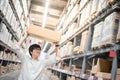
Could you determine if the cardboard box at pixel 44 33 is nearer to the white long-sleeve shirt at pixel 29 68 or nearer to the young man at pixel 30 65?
the young man at pixel 30 65

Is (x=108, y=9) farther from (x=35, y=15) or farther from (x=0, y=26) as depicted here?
(x=35, y=15)

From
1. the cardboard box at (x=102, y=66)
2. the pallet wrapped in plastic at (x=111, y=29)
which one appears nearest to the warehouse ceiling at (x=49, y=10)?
the cardboard box at (x=102, y=66)

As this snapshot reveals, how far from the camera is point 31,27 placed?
13.2 feet

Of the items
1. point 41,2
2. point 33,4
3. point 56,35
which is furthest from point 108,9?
point 33,4

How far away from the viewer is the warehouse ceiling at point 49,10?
1698cm

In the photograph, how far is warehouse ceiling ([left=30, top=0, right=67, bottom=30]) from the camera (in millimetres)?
16977

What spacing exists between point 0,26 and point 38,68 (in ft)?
12.4

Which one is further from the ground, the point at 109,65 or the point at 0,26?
the point at 0,26

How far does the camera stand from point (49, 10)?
18969 millimetres

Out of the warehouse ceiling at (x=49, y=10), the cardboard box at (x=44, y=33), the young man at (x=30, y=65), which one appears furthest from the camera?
the warehouse ceiling at (x=49, y=10)

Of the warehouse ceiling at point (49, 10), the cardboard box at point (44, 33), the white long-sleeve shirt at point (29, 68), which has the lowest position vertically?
the white long-sleeve shirt at point (29, 68)

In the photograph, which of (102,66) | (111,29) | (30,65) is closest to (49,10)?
(102,66)

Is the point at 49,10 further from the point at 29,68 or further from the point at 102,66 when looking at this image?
the point at 29,68

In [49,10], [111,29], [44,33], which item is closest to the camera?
[111,29]
